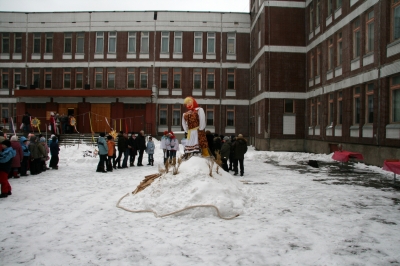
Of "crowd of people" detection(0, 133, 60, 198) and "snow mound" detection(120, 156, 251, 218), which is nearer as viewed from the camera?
"snow mound" detection(120, 156, 251, 218)

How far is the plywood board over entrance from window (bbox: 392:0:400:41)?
84.5 ft

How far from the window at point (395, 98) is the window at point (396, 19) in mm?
1878

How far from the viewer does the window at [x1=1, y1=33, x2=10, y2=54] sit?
117 ft

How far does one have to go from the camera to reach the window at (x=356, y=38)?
18.5 metres

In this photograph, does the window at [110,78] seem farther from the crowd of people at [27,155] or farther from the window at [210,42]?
the crowd of people at [27,155]

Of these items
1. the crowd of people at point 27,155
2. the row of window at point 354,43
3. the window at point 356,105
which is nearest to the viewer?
the crowd of people at point 27,155

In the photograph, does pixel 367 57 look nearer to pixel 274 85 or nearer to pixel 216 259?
pixel 274 85

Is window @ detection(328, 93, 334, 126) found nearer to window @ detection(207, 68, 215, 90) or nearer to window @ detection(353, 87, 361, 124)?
window @ detection(353, 87, 361, 124)

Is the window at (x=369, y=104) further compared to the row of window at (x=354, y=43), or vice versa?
the row of window at (x=354, y=43)

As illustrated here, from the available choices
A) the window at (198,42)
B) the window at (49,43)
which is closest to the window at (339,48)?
the window at (198,42)

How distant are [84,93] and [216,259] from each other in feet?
98.4

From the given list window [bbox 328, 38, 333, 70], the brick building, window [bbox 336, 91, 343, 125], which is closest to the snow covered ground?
window [bbox 336, 91, 343, 125]

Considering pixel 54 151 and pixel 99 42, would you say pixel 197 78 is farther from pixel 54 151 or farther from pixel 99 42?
pixel 54 151

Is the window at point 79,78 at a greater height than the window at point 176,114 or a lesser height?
greater
